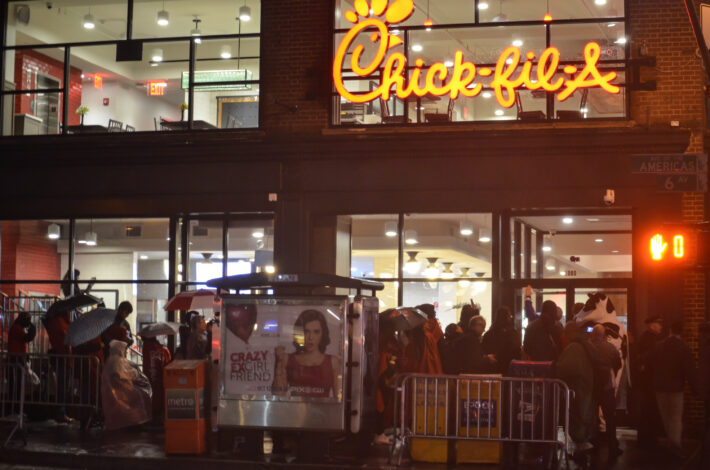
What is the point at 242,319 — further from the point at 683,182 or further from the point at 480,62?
the point at 480,62

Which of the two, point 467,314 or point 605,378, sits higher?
point 467,314

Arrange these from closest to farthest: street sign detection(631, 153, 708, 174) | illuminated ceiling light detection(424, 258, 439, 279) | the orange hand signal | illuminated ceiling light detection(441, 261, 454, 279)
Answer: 1. street sign detection(631, 153, 708, 174)
2. the orange hand signal
3. illuminated ceiling light detection(441, 261, 454, 279)
4. illuminated ceiling light detection(424, 258, 439, 279)

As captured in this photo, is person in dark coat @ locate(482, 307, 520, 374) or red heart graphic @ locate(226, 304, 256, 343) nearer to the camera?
red heart graphic @ locate(226, 304, 256, 343)

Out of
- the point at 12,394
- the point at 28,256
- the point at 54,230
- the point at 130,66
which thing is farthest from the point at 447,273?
the point at 28,256

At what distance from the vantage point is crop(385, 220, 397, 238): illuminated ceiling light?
61.2 ft

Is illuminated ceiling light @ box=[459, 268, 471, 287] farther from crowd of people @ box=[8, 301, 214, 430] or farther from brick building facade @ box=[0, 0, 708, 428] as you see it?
crowd of people @ box=[8, 301, 214, 430]

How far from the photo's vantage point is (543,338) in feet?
48.0

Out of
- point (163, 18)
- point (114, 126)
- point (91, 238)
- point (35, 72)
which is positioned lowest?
point (91, 238)

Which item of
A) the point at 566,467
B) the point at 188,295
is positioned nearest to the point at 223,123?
the point at 188,295

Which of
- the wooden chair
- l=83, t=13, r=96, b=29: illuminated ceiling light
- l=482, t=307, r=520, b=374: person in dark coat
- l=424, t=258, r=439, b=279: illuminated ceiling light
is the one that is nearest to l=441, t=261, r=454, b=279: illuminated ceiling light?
l=424, t=258, r=439, b=279: illuminated ceiling light

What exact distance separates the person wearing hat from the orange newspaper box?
261 inches

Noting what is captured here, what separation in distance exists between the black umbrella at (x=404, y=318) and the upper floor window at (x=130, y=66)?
20.1 feet

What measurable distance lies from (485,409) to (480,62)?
760 centimetres

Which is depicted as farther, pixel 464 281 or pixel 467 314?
pixel 464 281
